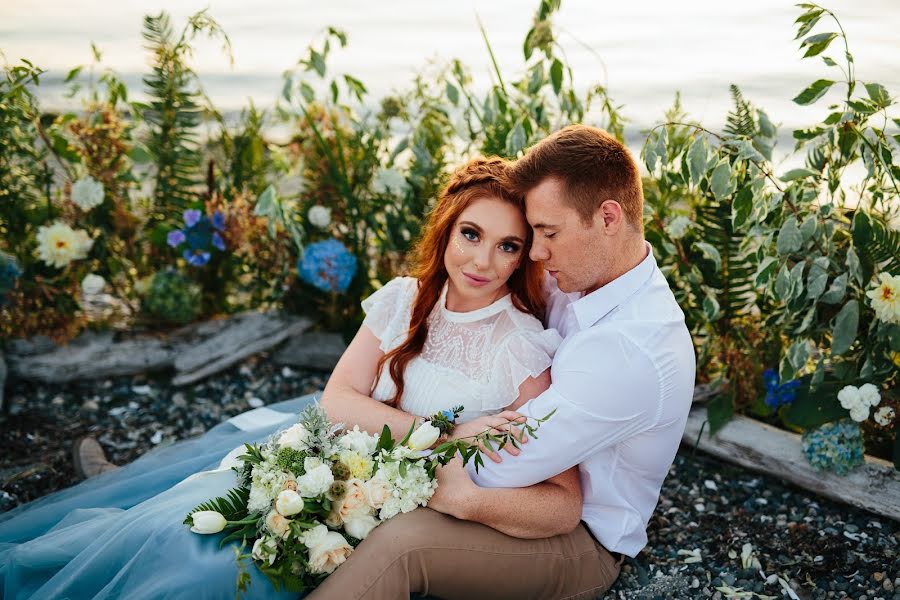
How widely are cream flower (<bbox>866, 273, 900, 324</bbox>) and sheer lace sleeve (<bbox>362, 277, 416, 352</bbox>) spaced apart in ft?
5.62

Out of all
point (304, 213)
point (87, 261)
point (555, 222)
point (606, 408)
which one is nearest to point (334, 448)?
point (606, 408)

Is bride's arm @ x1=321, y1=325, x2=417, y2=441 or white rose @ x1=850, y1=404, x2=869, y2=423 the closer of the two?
bride's arm @ x1=321, y1=325, x2=417, y2=441

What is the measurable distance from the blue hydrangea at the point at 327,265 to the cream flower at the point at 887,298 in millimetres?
2514

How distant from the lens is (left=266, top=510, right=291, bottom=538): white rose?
2223mm

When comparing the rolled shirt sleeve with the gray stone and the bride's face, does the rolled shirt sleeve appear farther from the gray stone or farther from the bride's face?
the gray stone

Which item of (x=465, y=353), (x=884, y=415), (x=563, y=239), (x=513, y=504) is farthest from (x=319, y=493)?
(x=884, y=415)

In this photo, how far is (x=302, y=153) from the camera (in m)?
4.57

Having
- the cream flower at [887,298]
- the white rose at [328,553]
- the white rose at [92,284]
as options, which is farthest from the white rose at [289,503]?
the white rose at [92,284]

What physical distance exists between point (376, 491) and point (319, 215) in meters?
2.37

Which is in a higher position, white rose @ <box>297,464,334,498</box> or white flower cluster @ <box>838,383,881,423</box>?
white rose @ <box>297,464,334,498</box>

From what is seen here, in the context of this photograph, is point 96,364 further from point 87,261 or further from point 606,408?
point 606,408

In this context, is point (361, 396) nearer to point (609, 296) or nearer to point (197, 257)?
point (609, 296)

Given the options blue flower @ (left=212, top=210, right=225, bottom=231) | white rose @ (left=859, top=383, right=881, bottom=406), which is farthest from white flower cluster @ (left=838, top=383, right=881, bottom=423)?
blue flower @ (left=212, top=210, right=225, bottom=231)

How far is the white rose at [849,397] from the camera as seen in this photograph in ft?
10.4
